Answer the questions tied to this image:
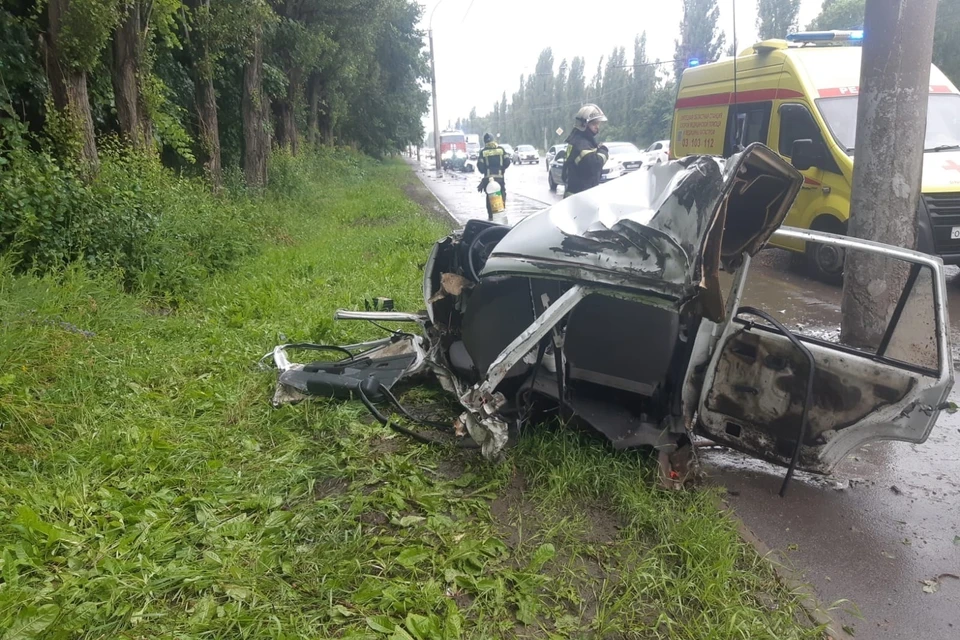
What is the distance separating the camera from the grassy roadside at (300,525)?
2383 mm

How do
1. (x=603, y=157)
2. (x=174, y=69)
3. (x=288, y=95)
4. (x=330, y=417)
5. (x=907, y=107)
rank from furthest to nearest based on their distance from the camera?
(x=288, y=95), (x=174, y=69), (x=603, y=157), (x=907, y=107), (x=330, y=417)

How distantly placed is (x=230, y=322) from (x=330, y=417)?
8.18 feet

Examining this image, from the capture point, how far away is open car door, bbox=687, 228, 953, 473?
9.89 ft

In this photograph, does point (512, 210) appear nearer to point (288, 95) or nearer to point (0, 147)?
point (288, 95)

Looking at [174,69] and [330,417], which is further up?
[174,69]

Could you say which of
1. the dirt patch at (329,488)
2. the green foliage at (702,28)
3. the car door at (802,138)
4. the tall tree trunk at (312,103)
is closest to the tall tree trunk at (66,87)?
the dirt patch at (329,488)

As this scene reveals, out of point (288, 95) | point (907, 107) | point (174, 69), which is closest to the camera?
point (907, 107)

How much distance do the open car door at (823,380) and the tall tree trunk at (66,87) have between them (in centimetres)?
670

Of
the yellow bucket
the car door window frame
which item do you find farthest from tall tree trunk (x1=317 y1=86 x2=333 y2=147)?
the car door window frame

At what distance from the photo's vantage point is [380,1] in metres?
17.0

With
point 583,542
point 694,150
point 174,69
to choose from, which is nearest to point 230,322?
point 583,542

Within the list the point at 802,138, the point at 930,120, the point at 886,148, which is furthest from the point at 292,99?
the point at 886,148

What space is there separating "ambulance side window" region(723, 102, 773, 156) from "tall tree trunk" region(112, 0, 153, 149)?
759cm

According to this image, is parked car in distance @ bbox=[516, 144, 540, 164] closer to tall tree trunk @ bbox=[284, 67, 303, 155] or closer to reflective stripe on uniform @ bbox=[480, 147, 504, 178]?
tall tree trunk @ bbox=[284, 67, 303, 155]
